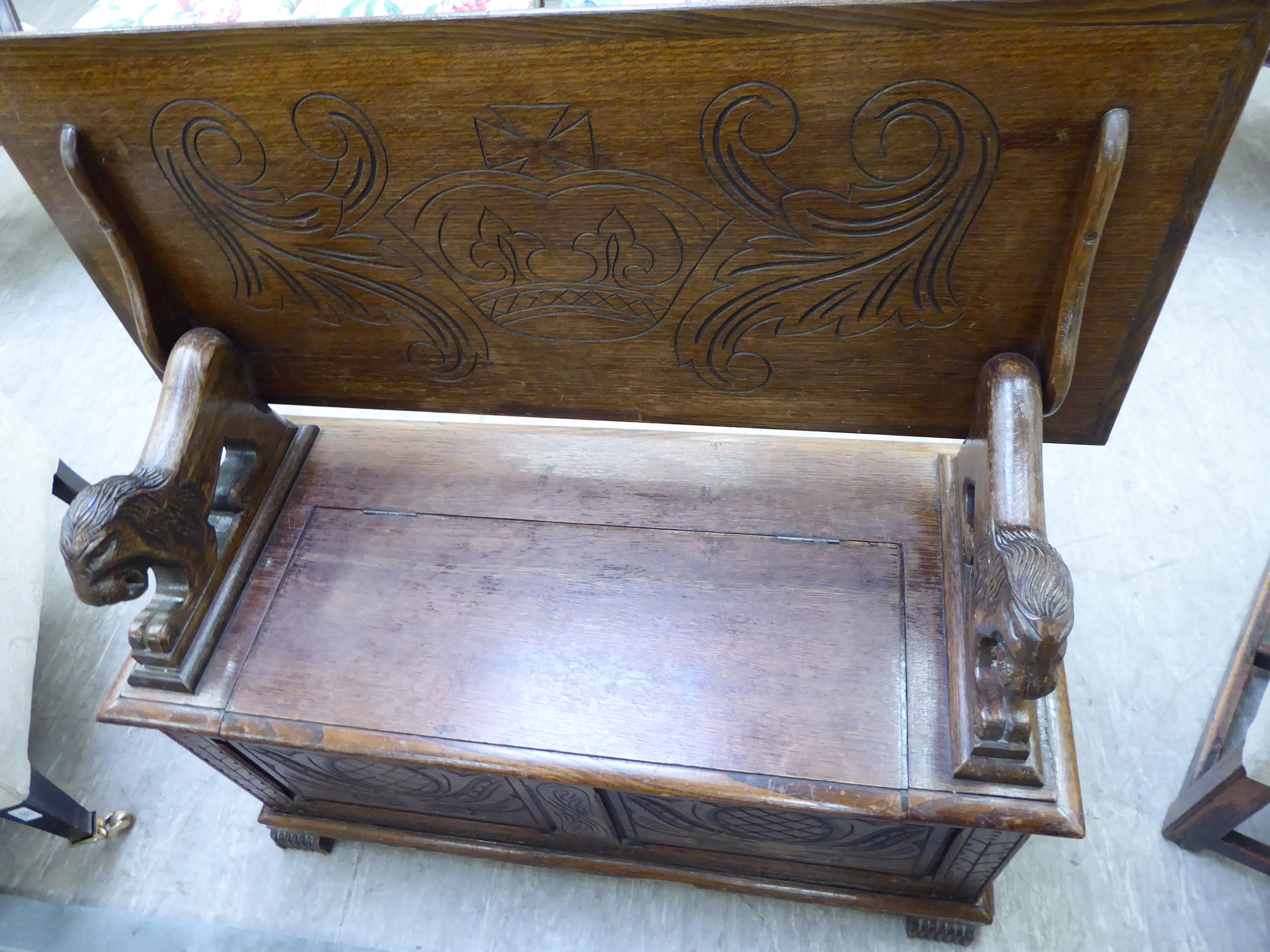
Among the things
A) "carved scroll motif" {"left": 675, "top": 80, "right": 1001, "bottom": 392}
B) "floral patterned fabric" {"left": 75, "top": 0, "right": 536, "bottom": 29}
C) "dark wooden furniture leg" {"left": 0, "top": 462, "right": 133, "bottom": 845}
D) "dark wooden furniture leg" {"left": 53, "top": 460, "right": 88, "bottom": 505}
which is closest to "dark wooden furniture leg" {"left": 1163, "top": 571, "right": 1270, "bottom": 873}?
"carved scroll motif" {"left": 675, "top": 80, "right": 1001, "bottom": 392}

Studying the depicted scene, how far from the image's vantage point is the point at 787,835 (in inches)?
50.0

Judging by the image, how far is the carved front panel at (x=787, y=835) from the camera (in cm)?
119

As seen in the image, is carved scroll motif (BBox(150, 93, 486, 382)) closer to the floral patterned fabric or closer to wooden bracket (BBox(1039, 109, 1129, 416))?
wooden bracket (BBox(1039, 109, 1129, 416))

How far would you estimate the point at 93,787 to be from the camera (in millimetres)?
1730

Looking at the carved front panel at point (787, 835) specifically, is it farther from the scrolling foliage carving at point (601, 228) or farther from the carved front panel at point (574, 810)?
the scrolling foliage carving at point (601, 228)

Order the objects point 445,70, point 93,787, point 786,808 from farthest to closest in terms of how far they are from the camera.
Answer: point 93,787, point 786,808, point 445,70

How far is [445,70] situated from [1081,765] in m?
1.49

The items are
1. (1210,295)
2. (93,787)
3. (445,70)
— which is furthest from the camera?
(1210,295)

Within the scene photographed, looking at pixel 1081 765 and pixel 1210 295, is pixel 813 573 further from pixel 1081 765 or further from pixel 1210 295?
pixel 1210 295

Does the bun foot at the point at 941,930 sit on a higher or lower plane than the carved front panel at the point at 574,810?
lower

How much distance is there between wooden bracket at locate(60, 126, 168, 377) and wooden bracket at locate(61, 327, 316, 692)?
38 millimetres

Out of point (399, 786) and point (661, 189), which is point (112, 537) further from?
point (661, 189)

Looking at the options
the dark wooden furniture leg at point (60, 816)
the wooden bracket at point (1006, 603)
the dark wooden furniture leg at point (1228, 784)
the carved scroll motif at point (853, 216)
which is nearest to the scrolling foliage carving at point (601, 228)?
the carved scroll motif at point (853, 216)

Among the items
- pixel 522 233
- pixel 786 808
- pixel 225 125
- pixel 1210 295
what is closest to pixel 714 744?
pixel 786 808
